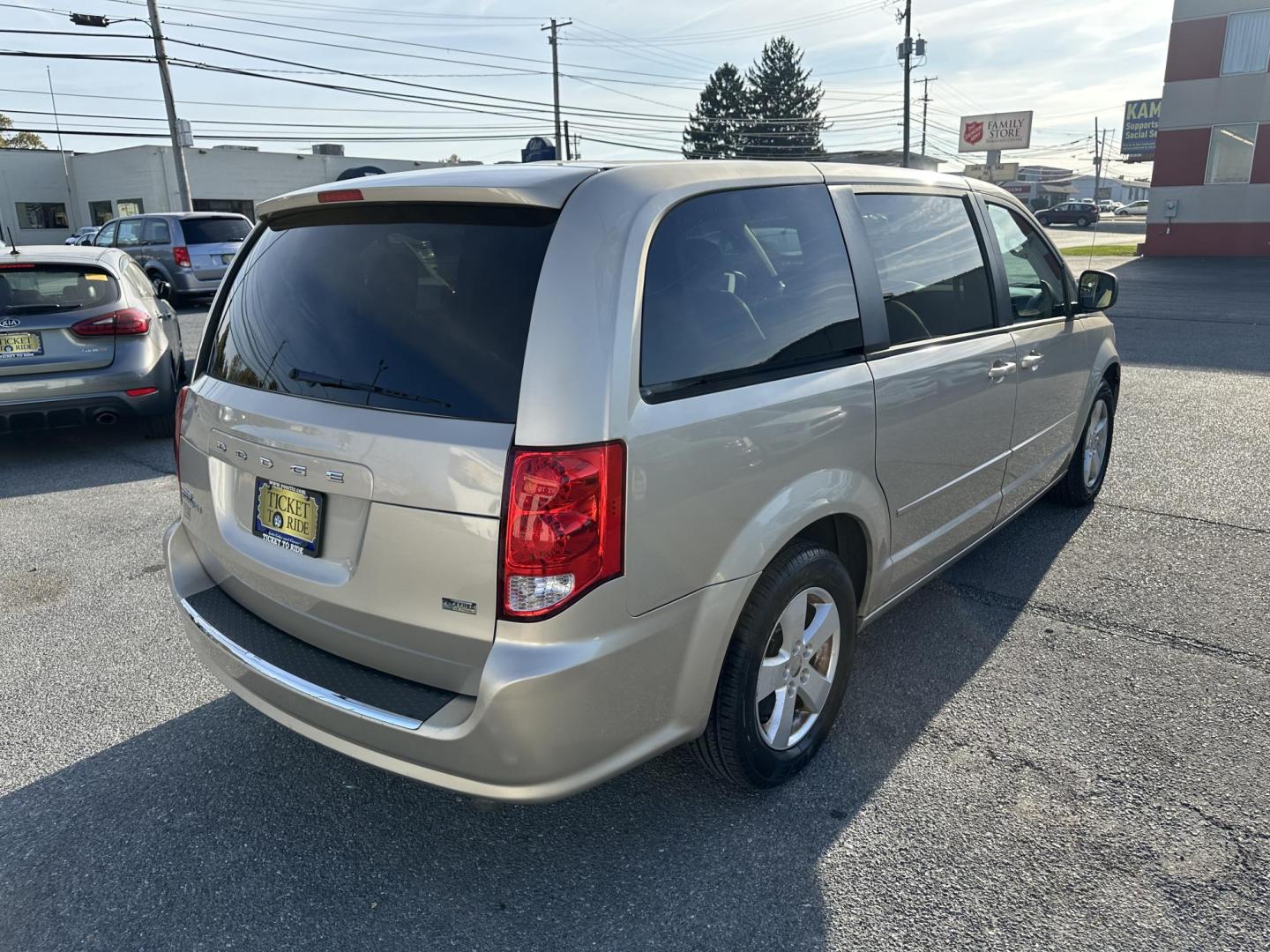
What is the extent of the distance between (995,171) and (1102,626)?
63.3 m

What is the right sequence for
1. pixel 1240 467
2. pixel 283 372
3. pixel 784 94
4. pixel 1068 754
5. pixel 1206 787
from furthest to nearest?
1. pixel 784 94
2. pixel 1240 467
3. pixel 1068 754
4. pixel 1206 787
5. pixel 283 372

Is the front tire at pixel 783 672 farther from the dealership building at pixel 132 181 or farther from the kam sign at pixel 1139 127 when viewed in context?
the kam sign at pixel 1139 127

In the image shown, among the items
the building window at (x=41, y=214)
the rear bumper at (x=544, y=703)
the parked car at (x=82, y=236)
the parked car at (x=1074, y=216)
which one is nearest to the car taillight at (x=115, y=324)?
the rear bumper at (x=544, y=703)

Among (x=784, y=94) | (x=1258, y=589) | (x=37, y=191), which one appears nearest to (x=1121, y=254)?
(x=1258, y=589)

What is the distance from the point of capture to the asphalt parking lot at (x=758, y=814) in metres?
2.24

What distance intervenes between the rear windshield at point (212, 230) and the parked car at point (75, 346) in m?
10.2

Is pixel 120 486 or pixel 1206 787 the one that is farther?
pixel 120 486

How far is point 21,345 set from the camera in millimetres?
6168

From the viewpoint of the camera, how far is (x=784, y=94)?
7056cm

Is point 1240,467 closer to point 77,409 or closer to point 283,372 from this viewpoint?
point 283,372

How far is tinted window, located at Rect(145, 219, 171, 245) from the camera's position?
16219mm

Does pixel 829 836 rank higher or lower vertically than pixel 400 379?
lower

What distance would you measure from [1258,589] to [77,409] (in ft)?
23.3

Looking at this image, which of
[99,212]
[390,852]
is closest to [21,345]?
[390,852]
